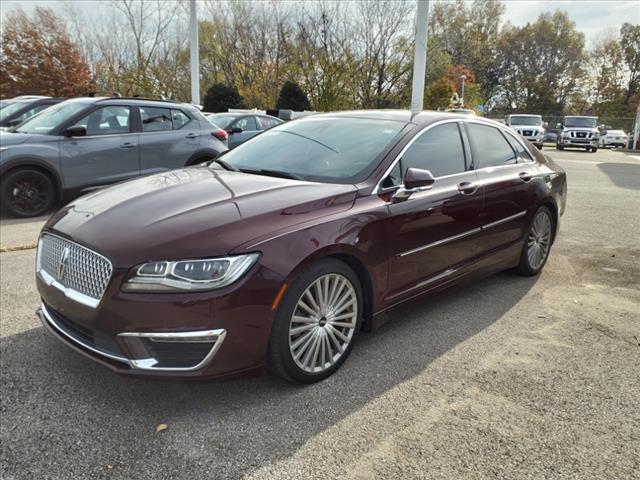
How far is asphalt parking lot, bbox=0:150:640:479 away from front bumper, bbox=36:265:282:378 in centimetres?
33

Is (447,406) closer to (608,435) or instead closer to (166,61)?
(608,435)

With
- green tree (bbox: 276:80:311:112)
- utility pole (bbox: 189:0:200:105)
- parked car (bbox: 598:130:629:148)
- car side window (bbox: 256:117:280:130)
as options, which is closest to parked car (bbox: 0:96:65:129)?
car side window (bbox: 256:117:280:130)

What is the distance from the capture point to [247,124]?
12625 millimetres

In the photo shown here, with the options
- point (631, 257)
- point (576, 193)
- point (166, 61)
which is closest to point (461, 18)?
point (166, 61)

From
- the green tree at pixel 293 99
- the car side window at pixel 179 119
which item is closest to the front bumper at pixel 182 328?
the car side window at pixel 179 119

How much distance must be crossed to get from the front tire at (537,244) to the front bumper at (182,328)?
3.13 m

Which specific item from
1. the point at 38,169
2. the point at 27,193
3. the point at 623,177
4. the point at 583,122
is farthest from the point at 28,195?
the point at 583,122

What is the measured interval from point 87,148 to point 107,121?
563 mm

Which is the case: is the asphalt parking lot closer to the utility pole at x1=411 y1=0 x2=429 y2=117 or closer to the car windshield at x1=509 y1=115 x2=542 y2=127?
the utility pole at x1=411 y1=0 x2=429 y2=117

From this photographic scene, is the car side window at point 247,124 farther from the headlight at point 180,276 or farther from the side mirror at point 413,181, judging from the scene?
the headlight at point 180,276

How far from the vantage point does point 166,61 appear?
32.4 meters

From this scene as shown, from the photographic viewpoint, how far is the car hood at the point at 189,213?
8.48 ft

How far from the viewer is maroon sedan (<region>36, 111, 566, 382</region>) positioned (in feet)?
8.32

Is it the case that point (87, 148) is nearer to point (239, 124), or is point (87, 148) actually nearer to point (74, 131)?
point (74, 131)
